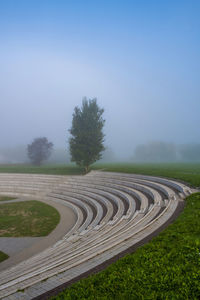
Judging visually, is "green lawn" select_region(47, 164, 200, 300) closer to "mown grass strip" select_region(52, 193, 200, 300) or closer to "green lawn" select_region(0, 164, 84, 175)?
"mown grass strip" select_region(52, 193, 200, 300)

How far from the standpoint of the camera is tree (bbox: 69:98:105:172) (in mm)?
30281

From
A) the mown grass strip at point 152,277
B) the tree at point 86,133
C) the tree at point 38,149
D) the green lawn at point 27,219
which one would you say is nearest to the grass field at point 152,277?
the mown grass strip at point 152,277

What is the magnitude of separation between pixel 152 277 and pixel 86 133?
86.5ft

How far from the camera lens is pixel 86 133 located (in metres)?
30.1

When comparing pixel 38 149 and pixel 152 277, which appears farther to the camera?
pixel 38 149

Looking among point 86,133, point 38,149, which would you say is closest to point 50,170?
point 86,133

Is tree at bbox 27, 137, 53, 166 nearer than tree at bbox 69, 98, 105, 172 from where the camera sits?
No

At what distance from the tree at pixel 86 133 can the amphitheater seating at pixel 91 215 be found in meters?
3.92

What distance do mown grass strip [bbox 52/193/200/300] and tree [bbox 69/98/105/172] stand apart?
24.5 m

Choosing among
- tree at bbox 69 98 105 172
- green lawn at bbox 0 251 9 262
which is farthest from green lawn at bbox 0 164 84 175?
green lawn at bbox 0 251 9 262

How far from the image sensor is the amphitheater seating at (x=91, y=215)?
18.7 ft

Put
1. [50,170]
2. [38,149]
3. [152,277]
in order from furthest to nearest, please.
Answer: [38,149] → [50,170] → [152,277]

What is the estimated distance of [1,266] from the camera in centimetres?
909

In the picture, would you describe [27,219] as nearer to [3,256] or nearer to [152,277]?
[3,256]
